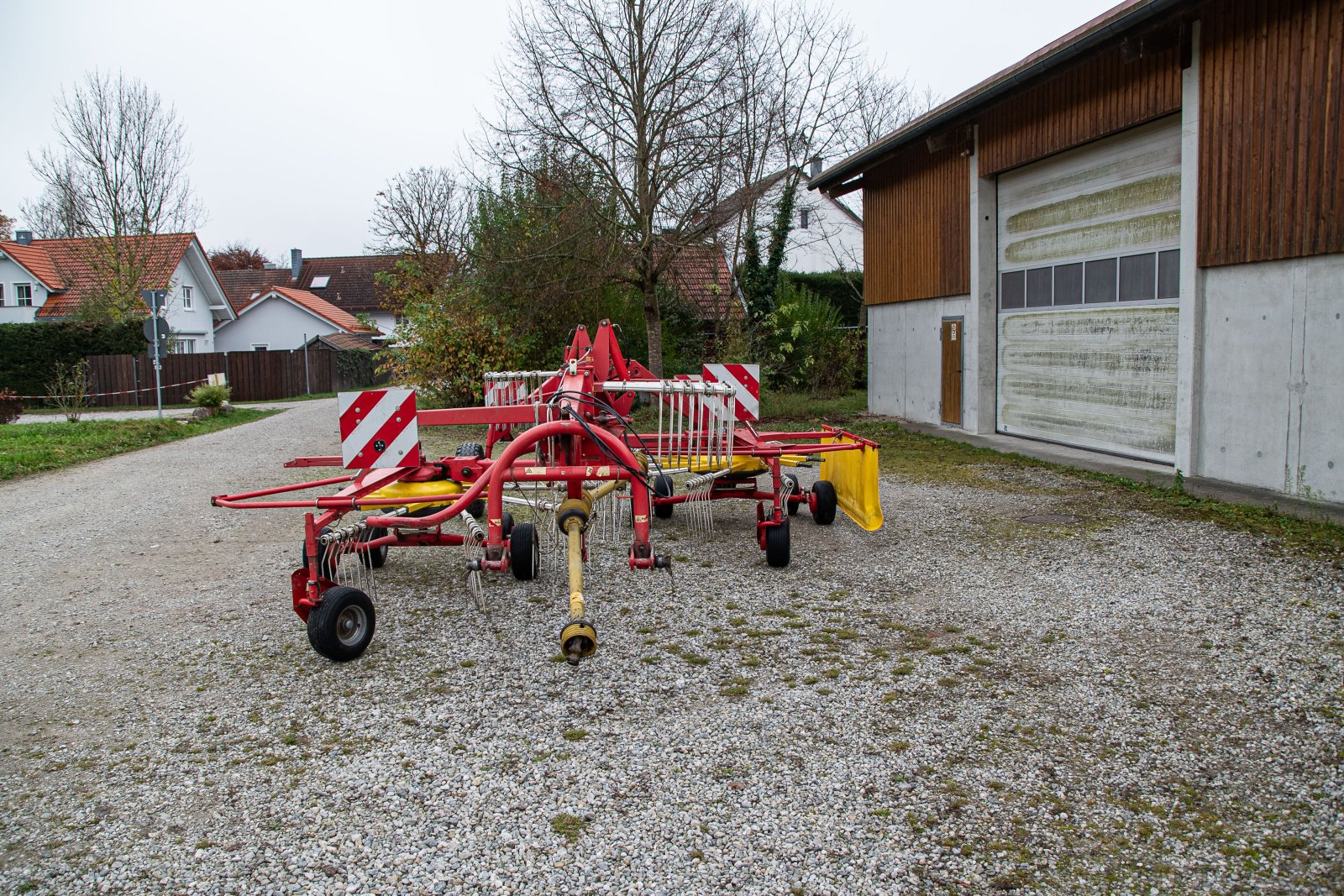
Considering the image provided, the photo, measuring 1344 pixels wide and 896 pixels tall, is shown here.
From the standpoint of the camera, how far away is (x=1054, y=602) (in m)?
5.70

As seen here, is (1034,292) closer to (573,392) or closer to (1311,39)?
(1311,39)

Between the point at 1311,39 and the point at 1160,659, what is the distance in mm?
6554

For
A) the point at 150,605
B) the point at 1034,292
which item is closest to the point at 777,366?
the point at 1034,292

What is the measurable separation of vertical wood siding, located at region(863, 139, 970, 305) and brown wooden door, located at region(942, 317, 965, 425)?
1.84ft

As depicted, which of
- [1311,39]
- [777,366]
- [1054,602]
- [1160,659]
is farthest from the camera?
[777,366]

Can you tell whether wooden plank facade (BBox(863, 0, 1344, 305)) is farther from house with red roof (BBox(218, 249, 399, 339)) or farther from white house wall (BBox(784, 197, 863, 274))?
house with red roof (BBox(218, 249, 399, 339))

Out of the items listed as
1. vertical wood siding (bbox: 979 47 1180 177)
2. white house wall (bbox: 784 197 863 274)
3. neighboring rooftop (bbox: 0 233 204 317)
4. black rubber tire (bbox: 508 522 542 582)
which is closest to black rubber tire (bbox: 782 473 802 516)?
black rubber tire (bbox: 508 522 542 582)

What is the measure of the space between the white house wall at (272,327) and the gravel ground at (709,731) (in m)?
45.0

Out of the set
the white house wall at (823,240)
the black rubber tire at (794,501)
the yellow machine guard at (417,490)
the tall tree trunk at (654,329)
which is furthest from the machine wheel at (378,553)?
the white house wall at (823,240)

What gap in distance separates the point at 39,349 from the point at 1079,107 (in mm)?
33779

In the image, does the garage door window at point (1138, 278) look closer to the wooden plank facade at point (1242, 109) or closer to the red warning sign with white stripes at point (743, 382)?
the wooden plank facade at point (1242, 109)

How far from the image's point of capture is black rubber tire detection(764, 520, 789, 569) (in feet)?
22.0

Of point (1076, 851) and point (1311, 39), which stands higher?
point (1311, 39)

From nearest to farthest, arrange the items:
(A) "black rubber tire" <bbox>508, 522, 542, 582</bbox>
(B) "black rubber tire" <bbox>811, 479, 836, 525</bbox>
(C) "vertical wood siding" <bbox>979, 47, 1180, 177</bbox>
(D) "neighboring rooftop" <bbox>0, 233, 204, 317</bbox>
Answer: (A) "black rubber tire" <bbox>508, 522, 542, 582</bbox> → (B) "black rubber tire" <bbox>811, 479, 836, 525</bbox> → (C) "vertical wood siding" <bbox>979, 47, 1180, 177</bbox> → (D) "neighboring rooftop" <bbox>0, 233, 204, 317</bbox>
